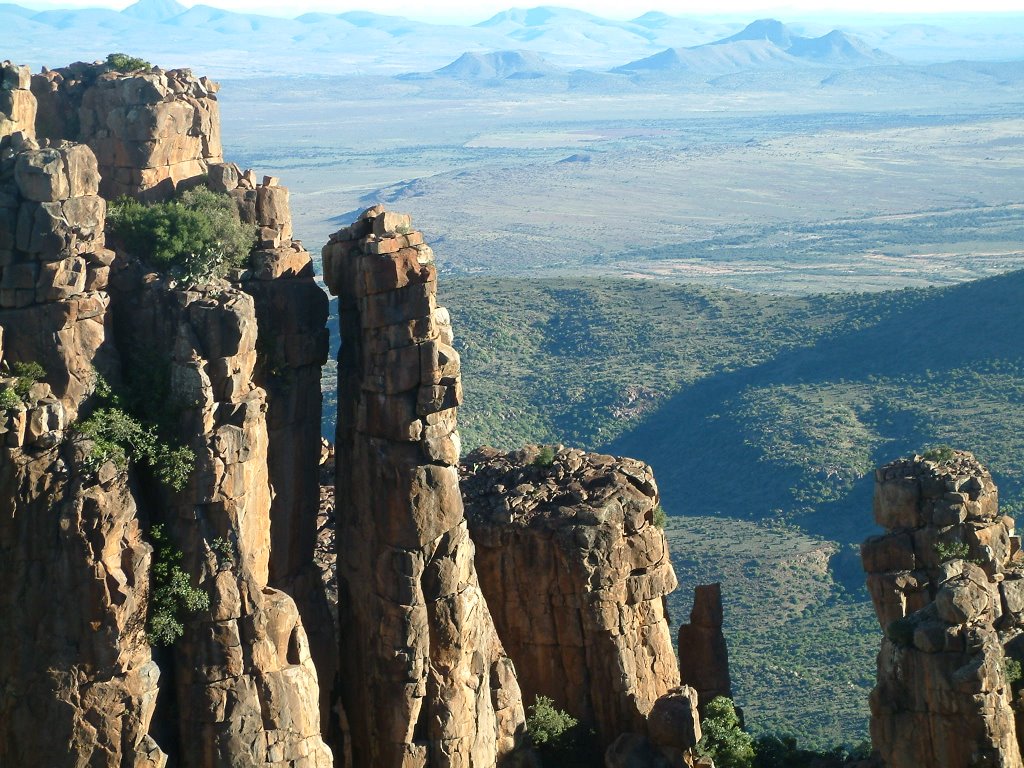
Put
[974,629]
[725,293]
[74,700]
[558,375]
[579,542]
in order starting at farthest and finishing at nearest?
[725,293] < [558,375] < [579,542] < [974,629] < [74,700]

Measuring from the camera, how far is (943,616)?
47.8 meters

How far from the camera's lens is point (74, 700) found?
38531 millimetres

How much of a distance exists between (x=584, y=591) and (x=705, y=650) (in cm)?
796

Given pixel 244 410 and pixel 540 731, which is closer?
pixel 244 410

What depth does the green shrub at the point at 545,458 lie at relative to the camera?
54719mm

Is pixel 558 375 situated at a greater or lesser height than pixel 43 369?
lesser

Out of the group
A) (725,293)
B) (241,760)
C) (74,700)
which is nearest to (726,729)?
(241,760)

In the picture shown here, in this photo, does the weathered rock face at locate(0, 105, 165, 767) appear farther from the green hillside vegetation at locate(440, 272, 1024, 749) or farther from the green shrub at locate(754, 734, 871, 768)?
the green hillside vegetation at locate(440, 272, 1024, 749)

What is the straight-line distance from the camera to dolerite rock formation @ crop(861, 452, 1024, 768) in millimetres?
47219

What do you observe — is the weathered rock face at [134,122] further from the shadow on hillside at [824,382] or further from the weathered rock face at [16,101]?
the shadow on hillside at [824,382]

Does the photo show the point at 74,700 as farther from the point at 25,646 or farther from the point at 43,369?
the point at 43,369

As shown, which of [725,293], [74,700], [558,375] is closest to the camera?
[74,700]

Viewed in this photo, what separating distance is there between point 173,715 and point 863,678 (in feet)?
176

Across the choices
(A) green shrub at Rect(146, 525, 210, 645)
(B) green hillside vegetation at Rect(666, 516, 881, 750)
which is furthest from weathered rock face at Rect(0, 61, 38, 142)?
(B) green hillside vegetation at Rect(666, 516, 881, 750)
